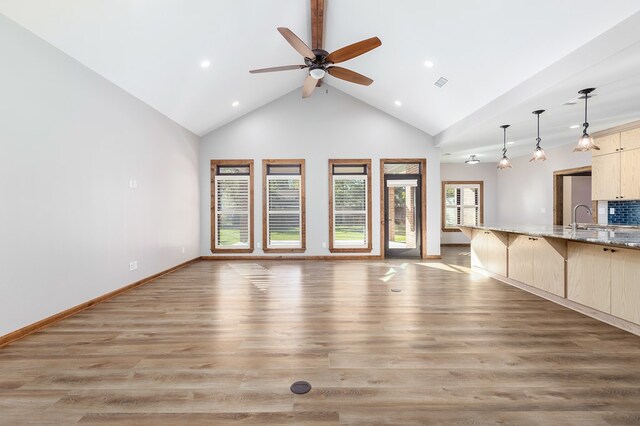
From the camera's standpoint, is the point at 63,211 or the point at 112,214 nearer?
the point at 63,211

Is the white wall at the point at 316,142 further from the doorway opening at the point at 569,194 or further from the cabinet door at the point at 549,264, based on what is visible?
the cabinet door at the point at 549,264

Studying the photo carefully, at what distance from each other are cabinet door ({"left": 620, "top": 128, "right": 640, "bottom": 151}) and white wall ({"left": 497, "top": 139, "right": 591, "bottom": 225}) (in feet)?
4.21

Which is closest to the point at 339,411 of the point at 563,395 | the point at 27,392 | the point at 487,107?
the point at 563,395

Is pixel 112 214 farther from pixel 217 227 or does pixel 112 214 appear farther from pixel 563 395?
pixel 563 395

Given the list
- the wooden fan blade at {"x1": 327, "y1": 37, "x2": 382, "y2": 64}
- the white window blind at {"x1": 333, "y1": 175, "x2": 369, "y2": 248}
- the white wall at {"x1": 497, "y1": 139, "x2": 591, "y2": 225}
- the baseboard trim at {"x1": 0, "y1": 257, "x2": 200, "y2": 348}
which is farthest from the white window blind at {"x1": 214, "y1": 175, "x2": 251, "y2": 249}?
the white wall at {"x1": 497, "y1": 139, "x2": 591, "y2": 225}

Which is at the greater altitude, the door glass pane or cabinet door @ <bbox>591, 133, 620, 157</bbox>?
cabinet door @ <bbox>591, 133, 620, 157</bbox>

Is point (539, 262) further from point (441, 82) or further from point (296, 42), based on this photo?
point (296, 42)

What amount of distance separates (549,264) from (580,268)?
45cm

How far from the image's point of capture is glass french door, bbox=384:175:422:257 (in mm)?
7590

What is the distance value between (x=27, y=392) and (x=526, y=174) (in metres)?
10.4

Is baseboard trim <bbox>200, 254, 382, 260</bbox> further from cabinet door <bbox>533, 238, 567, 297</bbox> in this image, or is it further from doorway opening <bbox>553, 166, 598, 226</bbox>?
doorway opening <bbox>553, 166, 598, 226</bbox>

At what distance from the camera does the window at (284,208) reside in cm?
747

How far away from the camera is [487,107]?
5039mm

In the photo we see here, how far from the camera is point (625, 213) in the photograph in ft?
19.5
